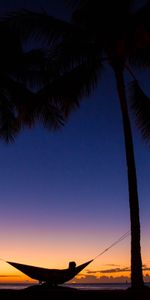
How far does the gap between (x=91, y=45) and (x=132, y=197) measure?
376 cm

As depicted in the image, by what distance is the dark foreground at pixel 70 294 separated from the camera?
8.86 m

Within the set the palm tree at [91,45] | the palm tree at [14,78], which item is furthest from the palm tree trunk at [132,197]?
the palm tree at [14,78]

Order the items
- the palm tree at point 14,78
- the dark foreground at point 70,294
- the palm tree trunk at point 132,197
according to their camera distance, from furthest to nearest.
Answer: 1. the palm tree at point 14,78
2. the palm tree trunk at point 132,197
3. the dark foreground at point 70,294

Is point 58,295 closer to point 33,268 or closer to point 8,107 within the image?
point 33,268

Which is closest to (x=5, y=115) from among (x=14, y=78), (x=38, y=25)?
(x=14, y=78)

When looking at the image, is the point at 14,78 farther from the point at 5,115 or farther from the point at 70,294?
the point at 70,294

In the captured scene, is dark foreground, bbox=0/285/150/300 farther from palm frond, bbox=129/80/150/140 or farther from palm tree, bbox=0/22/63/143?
palm tree, bbox=0/22/63/143

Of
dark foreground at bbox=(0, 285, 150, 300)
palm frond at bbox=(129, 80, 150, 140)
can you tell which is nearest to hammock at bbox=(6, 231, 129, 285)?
dark foreground at bbox=(0, 285, 150, 300)

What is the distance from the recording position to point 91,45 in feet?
38.2

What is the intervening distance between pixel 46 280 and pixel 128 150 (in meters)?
3.34

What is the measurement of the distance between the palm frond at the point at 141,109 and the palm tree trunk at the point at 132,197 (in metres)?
0.22

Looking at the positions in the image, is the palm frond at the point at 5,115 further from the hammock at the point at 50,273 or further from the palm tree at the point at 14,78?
the hammock at the point at 50,273

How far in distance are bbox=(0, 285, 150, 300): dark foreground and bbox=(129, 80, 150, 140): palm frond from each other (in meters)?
3.57

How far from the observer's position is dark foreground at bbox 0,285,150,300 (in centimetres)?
886
